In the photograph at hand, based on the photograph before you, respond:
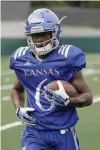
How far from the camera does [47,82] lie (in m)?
4.31

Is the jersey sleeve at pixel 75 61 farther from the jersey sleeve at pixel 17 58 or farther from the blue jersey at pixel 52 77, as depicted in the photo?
the jersey sleeve at pixel 17 58

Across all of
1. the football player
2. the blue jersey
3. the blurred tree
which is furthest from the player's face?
the blurred tree

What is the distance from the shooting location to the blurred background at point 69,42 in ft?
24.6

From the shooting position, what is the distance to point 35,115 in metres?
4.32

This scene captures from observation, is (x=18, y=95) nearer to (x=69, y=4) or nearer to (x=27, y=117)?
(x=27, y=117)

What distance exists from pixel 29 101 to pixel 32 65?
11.8 inches

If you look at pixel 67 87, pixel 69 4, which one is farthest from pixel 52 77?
pixel 69 4

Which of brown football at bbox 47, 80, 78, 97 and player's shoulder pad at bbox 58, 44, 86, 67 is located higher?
player's shoulder pad at bbox 58, 44, 86, 67

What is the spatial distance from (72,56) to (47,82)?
291mm

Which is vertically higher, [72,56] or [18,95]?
[72,56]

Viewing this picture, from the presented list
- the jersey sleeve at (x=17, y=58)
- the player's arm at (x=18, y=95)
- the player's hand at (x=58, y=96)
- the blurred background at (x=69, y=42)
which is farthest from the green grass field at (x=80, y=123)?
the player's hand at (x=58, y=96)

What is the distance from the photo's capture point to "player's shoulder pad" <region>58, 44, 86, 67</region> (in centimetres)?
423

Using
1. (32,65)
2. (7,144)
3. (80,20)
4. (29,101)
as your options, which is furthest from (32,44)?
(80,20)

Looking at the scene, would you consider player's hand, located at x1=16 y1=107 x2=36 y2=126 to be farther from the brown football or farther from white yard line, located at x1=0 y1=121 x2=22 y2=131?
white yard line, located at x1=0 y1=121 x2=22 y2=131
